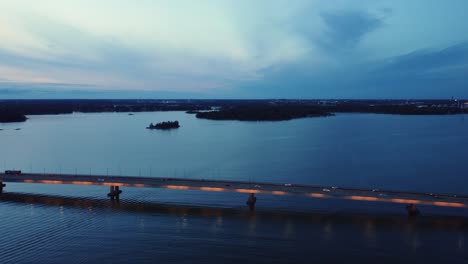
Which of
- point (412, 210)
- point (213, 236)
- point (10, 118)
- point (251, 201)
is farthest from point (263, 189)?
point (10, 118)

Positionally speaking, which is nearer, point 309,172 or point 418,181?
point 418,181

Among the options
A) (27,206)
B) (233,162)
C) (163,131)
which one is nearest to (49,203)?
(27,206)

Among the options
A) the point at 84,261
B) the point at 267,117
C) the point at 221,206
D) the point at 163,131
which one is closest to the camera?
the point at 84,261

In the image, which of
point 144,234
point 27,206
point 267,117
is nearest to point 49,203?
point 27,206

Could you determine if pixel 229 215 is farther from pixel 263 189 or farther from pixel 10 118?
pixel 10 118

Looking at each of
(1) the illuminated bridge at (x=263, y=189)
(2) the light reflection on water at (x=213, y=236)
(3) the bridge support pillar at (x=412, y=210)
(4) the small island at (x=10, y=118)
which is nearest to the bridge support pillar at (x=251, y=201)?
(1) the illuminated bridge at (x=263, y=189)

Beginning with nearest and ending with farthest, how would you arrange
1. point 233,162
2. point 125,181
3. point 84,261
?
1. point 84,261
2. point 125,181
3. point 233,162

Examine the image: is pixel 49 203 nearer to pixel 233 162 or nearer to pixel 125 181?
pixel 125 181
